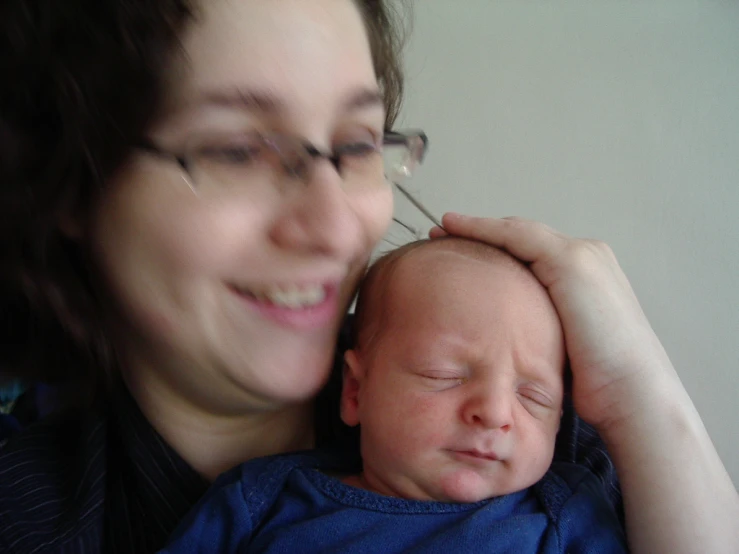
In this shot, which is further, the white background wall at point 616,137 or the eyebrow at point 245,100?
the white background wall at point 616,137

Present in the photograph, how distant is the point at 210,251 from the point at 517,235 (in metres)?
0.50

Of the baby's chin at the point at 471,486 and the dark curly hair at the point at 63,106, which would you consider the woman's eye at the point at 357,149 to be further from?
the baby's chin at the point at 471,486

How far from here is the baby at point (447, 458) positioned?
795 mm

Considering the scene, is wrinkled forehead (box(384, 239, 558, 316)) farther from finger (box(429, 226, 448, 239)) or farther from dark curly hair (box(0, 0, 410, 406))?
dark curly hair (box(0, 0, 410, 406))

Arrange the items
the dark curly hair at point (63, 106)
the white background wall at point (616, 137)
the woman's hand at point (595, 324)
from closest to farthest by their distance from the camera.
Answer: the dark curly hair at point (63, 106) < the woman's hand at point (595, 324) < the white background wall at point (616, 137)

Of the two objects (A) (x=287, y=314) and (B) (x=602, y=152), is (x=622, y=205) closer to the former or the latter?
(B) (x=602, y=152)

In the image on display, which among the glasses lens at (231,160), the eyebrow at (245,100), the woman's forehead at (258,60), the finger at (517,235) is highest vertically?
the woman's forehead at (258,60)

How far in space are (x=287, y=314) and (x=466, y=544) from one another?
41 centimetres

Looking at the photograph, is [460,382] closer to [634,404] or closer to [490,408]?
[490,408]

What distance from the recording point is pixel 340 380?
1.11 meters

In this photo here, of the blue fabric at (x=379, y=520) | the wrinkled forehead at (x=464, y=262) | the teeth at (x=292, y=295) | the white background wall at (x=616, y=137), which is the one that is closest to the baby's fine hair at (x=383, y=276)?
the wrinkled forehead at (x=464, y=262)

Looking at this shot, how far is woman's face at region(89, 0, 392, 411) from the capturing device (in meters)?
0.76

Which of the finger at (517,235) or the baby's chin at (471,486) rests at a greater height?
the finger at (517,235)

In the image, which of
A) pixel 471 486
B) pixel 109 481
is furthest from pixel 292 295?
pixel 109 481
